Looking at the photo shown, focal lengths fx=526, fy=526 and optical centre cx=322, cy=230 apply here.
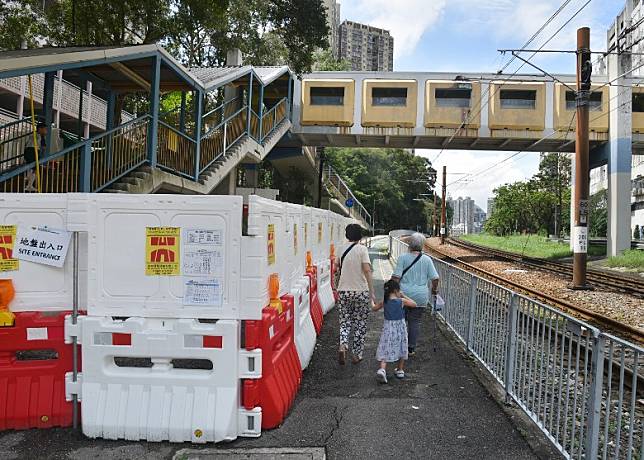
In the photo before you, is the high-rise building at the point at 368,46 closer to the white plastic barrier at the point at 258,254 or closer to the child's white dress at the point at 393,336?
the child's white dress at the point at 393,336

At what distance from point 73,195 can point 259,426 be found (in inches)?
93.7

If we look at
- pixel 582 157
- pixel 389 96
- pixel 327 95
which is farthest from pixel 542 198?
pixel 582 157

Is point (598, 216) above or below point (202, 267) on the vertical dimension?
above

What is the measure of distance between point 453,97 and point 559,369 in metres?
22.7

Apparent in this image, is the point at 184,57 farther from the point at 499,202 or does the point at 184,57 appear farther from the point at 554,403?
the point at 499,202

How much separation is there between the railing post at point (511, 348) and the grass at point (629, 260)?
774 inches

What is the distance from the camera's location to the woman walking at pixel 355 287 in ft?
20.2

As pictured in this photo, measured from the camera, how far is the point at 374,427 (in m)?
4.40

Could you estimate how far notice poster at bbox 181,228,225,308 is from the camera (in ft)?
13.8

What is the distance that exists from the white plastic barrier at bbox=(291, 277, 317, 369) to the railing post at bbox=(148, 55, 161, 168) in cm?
572

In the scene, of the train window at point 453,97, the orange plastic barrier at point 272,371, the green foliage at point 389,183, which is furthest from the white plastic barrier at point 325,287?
the green foliage at point 389,183

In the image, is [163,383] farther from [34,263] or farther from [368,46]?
[368,46]

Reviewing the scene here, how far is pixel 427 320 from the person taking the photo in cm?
941

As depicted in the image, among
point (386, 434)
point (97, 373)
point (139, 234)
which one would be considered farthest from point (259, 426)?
point (139, 234)
